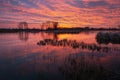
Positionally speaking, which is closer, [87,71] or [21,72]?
[87,71]

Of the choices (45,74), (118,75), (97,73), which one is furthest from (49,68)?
(118,75)

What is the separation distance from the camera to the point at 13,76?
41.7 feet

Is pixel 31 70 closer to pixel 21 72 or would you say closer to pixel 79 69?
pixel 21 72

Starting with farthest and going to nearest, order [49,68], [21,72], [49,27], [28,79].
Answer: [49,27]
[49,68]
[21,72]
[28,79]

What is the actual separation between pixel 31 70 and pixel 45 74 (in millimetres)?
1732

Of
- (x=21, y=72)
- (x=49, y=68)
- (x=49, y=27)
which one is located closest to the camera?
(x=21, y=72)

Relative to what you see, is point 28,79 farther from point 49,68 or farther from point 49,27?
point 49,27

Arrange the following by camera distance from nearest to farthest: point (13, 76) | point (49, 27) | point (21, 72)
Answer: point (13, 76) < point (21, 72) < point (49, 27)

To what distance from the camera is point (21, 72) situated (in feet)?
45.0

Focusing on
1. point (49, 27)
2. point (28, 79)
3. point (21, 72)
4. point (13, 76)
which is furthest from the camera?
point (49, 27)

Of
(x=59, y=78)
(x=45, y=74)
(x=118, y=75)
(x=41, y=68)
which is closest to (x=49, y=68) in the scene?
(x=41, y=68)

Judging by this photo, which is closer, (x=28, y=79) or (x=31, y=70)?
(x=28, y=79)

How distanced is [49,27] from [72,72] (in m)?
134

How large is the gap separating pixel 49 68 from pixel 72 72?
257 centimetres
